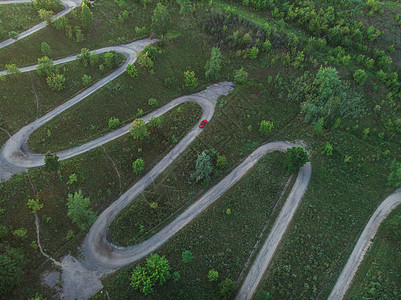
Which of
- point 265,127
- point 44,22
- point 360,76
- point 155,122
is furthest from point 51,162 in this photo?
point 360,76

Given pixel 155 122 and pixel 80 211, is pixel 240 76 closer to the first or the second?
pixel 155 122

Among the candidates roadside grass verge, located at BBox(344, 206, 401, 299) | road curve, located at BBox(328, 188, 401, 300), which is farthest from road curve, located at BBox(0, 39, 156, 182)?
roadside grass verge, located at BBox(344, 206, 401, 299)

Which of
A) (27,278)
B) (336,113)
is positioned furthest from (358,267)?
(27,278)

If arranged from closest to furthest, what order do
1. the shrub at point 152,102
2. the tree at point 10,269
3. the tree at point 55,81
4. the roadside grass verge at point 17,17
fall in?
1. the tree at point 10,269
2. the tree at point 55,81
3. the shrub at point 152,102
4. the roadside grass verge at point 17,17

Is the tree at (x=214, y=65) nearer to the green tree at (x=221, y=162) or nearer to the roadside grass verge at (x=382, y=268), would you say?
the green tree at (x=221, y=162)

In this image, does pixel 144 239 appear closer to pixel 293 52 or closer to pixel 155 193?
pixel 155 193

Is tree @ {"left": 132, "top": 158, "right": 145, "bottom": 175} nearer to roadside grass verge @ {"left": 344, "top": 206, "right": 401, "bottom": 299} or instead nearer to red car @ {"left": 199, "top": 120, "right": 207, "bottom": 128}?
red car @ {"left": 199, "top": 120, "right": 207, "bottom": 128}

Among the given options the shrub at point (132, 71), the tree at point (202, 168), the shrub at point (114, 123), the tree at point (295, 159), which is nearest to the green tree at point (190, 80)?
the shrub at point (132, 71)
